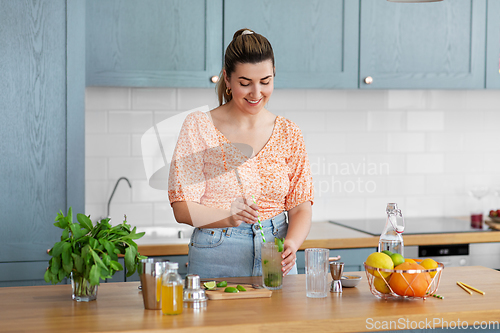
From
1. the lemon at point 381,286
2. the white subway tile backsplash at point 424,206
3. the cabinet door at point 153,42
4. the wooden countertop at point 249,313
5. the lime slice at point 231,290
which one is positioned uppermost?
the cabinet door at point 153,42

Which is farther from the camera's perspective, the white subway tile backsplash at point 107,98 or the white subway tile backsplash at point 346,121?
the white subway tile backsplash at point 346,121

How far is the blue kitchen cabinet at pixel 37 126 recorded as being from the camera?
2.54 m

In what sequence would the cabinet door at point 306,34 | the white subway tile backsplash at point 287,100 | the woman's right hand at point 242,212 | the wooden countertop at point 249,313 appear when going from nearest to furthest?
the wooden countertop at point 249,313, the woman's right hand at point 242,212, the cabinet door at point 306,34, the white subway tile backsplash at point 287,100

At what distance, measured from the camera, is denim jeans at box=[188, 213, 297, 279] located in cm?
192

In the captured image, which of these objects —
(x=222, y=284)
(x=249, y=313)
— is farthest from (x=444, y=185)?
(x=249, y=313)

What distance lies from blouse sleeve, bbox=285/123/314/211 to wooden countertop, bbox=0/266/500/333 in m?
0.46

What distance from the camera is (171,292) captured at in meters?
1.35

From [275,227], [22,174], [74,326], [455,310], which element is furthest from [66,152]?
[455,310]

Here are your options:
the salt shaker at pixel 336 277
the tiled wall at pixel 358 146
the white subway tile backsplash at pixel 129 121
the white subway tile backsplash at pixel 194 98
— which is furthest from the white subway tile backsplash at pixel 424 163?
the salt shaker at pixel 336 277

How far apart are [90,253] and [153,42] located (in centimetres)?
160

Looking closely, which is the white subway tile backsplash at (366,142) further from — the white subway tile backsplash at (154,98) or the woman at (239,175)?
the woman at (239,175)

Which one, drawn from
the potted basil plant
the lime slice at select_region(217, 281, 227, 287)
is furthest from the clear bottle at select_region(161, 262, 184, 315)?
the lime slice at select_region(217, 281, 227, 287)

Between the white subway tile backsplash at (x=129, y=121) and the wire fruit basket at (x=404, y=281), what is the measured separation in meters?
1.93

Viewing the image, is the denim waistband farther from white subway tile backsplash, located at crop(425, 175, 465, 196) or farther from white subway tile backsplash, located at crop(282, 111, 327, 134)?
white subway tile backsplash, located at crop(425, 175, 465, 196)
